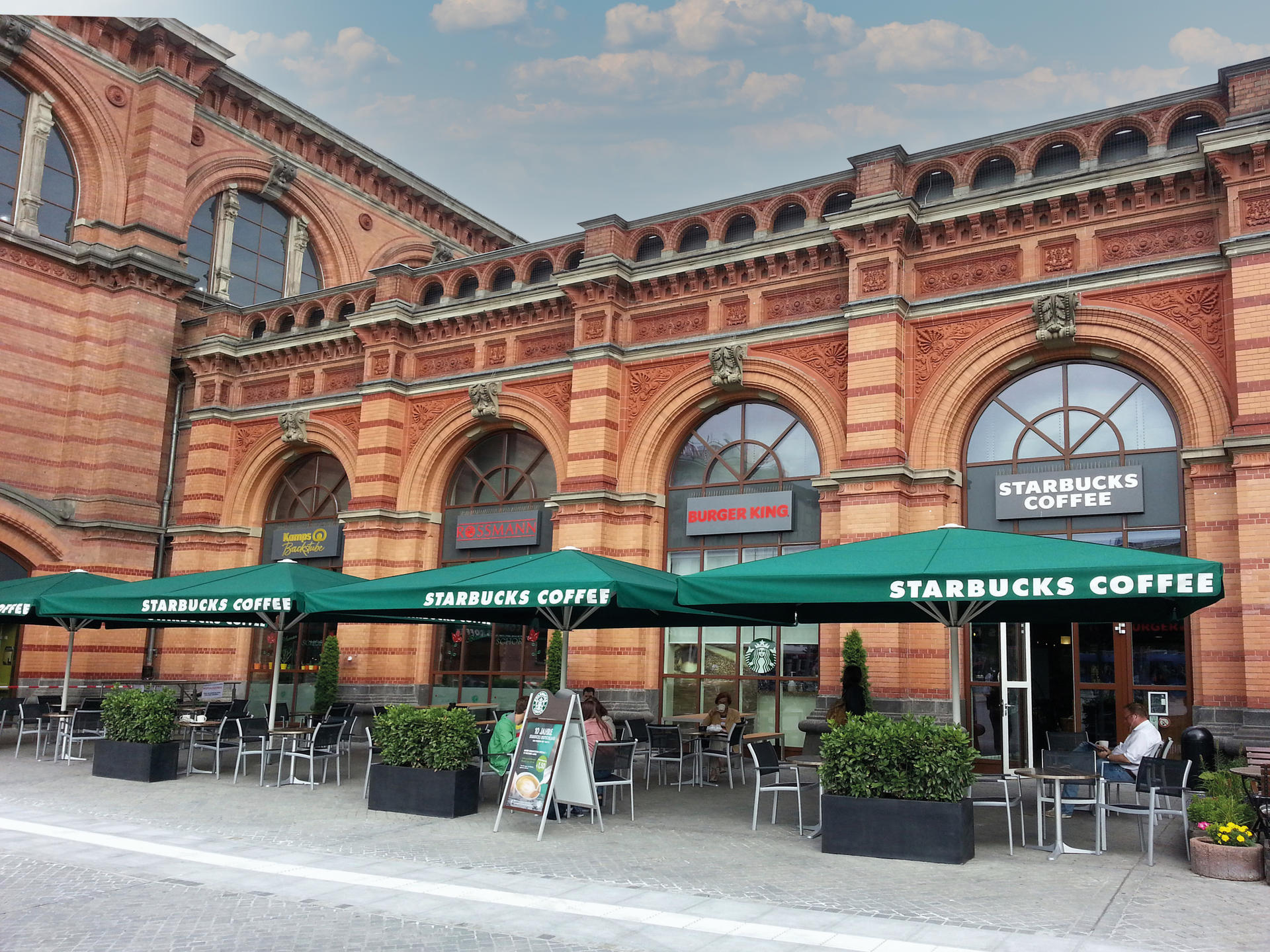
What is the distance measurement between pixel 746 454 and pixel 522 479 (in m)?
5.12

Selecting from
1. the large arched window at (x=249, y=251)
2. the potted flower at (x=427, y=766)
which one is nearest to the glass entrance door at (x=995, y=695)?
the potted flower at (x=427, y=766)

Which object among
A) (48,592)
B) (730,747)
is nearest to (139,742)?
(48,592)

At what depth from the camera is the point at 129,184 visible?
2511 cm

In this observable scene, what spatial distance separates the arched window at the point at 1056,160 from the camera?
51.7 feet

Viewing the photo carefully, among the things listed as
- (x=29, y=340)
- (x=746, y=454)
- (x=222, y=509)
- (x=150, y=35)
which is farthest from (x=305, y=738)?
(x=150, y=35)

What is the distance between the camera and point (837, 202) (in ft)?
58.0

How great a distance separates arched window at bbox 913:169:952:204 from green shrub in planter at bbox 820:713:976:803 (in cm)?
1051

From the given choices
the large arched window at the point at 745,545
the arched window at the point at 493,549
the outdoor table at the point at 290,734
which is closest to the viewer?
the outdoor table at the point at 290,734

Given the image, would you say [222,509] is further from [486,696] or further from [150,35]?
[150,35]

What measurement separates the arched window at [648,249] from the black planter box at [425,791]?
1143cm

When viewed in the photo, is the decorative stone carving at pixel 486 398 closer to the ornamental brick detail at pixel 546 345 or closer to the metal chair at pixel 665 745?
the ornamental brick detail at pixel 546 345

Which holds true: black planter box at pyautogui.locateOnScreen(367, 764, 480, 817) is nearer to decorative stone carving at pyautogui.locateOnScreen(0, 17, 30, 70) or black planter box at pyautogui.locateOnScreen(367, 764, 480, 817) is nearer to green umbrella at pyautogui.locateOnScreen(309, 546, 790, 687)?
green umbrella at pyautogui.locateOnScreen(309, 546, 790, 687)

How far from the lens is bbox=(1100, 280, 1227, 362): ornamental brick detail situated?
554 inches

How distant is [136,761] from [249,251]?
18954mm
